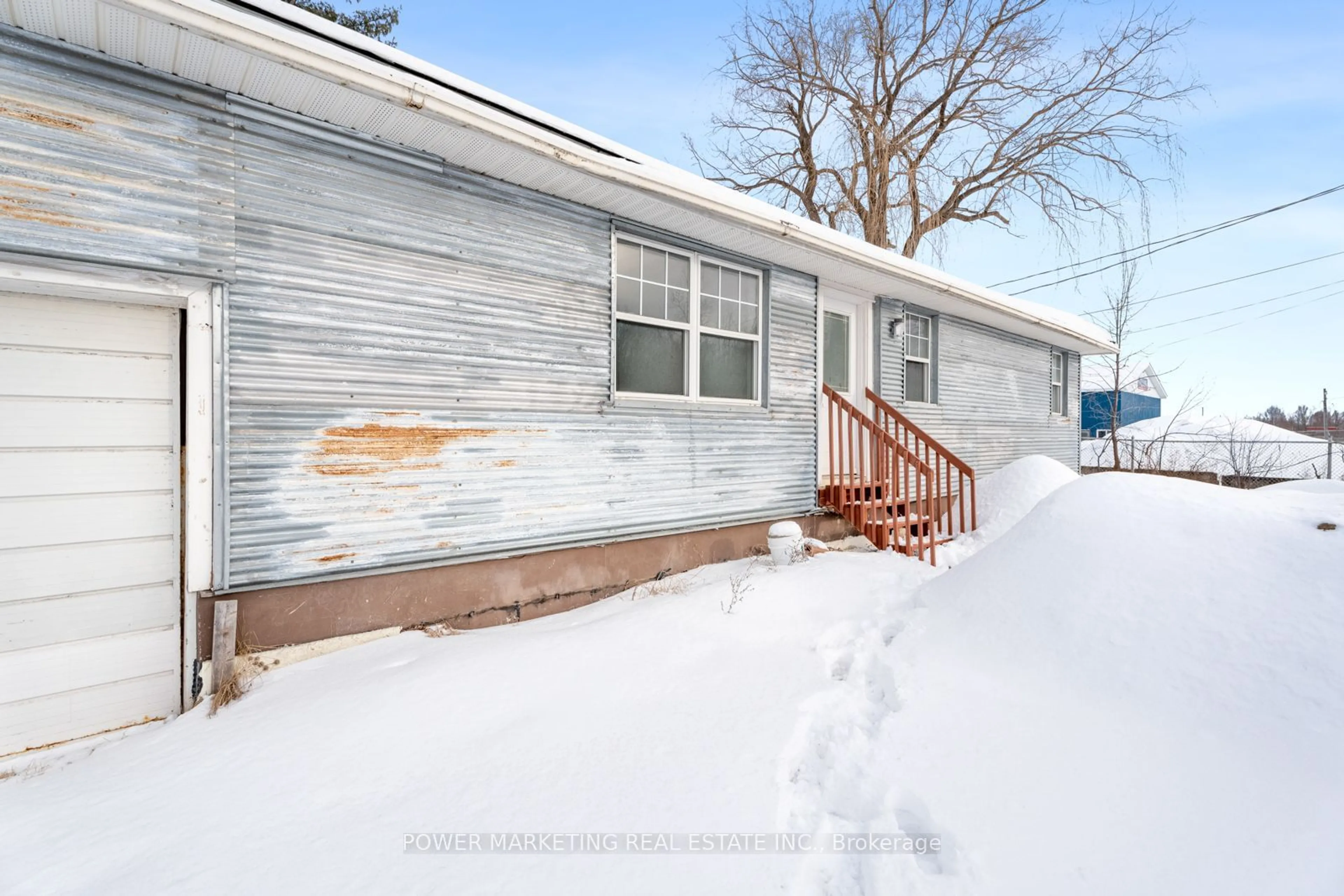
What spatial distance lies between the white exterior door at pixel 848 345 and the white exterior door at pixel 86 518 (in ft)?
20.0

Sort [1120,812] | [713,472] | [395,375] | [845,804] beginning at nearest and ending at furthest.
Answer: [1120,812], [845,804], [395,375], [713,472]

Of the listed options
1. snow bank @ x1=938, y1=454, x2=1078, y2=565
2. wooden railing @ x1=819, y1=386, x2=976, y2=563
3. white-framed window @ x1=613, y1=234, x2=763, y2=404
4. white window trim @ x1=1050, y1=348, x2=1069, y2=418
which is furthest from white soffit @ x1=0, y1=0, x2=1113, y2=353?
white window trim @ x1=1050, y1=348, x2=1069, y2=418

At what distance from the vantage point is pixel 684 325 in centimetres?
554

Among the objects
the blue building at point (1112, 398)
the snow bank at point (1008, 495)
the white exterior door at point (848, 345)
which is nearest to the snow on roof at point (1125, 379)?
the blue building at point (1112, 398)

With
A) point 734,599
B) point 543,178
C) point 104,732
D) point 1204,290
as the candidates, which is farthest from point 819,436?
point 1204,290

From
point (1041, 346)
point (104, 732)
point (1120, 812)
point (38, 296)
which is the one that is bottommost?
point (104, 732)

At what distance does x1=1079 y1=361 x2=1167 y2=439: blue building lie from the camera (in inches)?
845

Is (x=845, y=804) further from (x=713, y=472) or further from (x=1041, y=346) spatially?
(x=1041, y=346)

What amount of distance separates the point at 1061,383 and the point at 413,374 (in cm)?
1238

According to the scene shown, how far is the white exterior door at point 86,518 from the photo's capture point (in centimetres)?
286

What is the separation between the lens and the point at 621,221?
16.4 feet

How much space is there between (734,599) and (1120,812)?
243 centimetres

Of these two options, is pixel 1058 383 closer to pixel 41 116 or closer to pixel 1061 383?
pixel 1061 383

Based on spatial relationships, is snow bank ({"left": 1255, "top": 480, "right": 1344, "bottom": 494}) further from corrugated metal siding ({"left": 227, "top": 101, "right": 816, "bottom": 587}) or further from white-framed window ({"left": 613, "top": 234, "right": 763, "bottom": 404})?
corrugated metal siding ({"left": 227, "top": 101, "right": 816, "bottom": 587})
